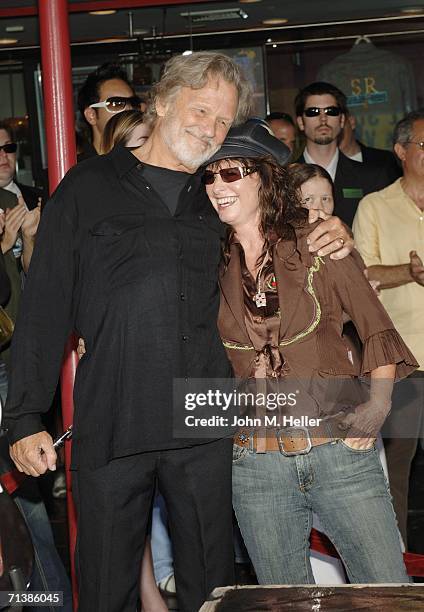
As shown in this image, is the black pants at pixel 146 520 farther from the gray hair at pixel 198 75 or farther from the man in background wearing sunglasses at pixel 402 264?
the man in background wearing sunglasses at pixel 402 264

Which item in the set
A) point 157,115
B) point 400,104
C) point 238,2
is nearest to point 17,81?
point 238,2

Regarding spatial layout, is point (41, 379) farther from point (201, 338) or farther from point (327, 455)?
point (327, 455)

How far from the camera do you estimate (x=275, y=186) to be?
316 cm

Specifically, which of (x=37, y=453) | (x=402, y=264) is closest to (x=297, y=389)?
(x=37, y=453)

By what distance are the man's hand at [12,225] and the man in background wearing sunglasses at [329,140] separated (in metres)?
1.70

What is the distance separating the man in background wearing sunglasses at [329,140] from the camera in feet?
18.9

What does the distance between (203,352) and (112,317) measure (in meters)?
0.28

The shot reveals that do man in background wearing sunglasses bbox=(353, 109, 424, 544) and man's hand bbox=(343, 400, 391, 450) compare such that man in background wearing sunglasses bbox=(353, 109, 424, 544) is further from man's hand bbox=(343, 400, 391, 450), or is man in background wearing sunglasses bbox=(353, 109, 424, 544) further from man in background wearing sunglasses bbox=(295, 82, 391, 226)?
man's hand bbox=(343, 400, 391, 450)

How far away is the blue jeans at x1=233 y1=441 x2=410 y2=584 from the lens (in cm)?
302

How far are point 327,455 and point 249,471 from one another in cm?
23

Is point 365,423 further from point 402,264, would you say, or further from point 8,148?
point 8,148

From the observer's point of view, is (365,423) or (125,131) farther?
(125,131)

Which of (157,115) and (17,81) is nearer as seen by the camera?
(157,115)

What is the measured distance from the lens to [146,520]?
3.12 metres
